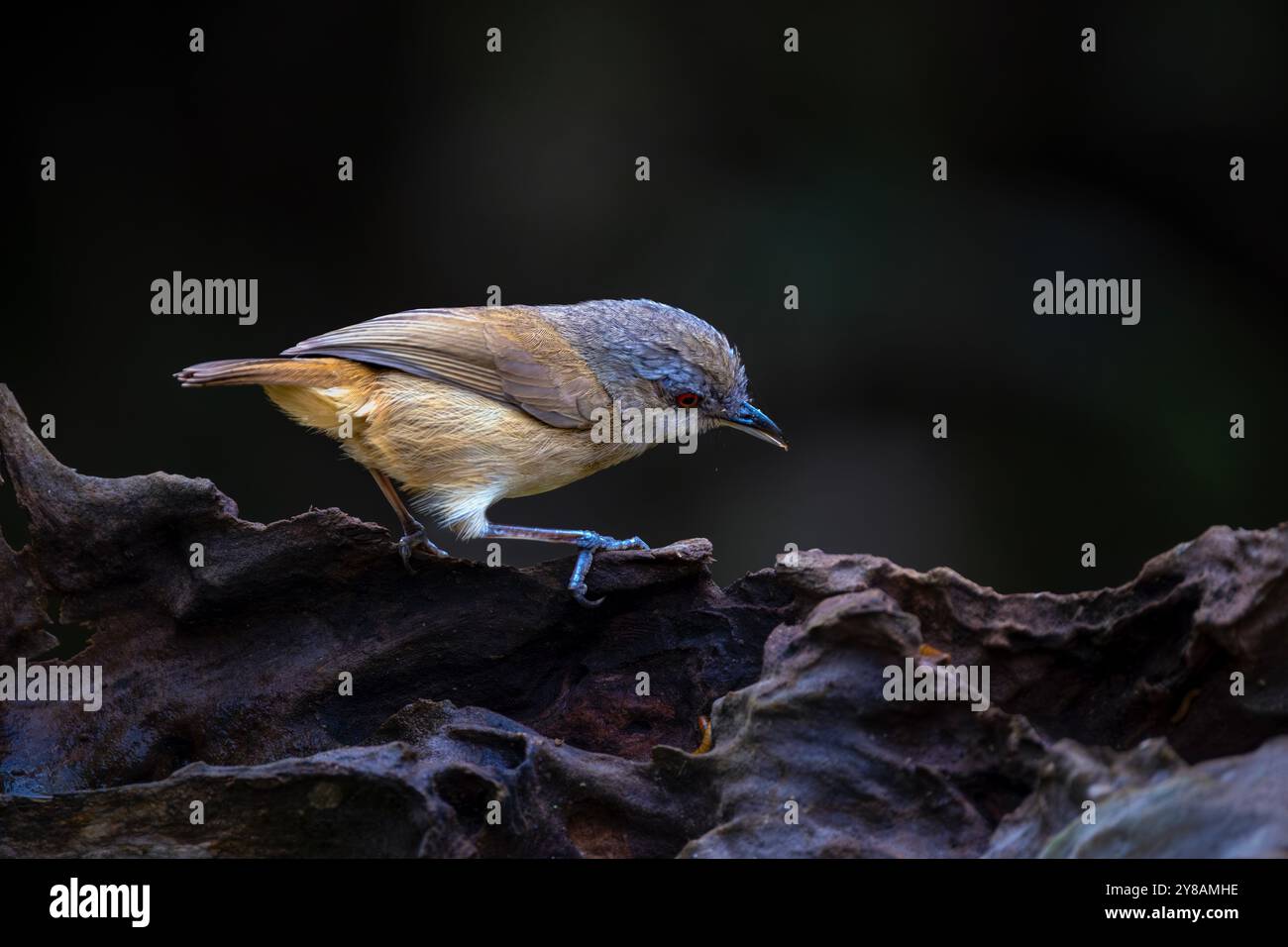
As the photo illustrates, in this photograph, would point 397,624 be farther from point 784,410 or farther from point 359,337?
point 784,410

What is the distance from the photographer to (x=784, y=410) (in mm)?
7367

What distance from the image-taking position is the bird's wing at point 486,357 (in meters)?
4.69

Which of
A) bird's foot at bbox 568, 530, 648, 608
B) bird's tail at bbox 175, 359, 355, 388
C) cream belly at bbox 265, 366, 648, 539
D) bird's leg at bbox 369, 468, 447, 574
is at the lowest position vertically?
bird's foot at bbox 568, 530, 648, 608

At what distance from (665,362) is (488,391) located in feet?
2.17

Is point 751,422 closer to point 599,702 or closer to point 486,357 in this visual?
point 486,357

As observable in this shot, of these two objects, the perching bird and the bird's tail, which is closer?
the bird's tail

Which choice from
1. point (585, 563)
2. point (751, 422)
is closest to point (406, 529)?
point (585, 563)

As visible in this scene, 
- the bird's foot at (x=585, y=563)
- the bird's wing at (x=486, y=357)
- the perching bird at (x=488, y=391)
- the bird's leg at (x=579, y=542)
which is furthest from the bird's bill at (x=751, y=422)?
the bird's foot at (x=585, y=563)

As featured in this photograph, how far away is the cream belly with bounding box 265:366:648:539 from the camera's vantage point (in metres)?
4.61

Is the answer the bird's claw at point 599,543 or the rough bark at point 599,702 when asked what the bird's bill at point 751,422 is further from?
the rough bark at point 599,702

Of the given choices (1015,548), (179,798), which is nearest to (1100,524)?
(1015,548)

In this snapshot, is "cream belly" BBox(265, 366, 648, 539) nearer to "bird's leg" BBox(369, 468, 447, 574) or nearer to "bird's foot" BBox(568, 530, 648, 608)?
"bird's leg" BBox(369, 468, 447, 574)

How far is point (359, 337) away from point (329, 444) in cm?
282

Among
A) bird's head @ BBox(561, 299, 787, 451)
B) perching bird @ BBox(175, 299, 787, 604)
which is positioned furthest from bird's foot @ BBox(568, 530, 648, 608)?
bird's head @ BBox(561, 299, 787, 451)
